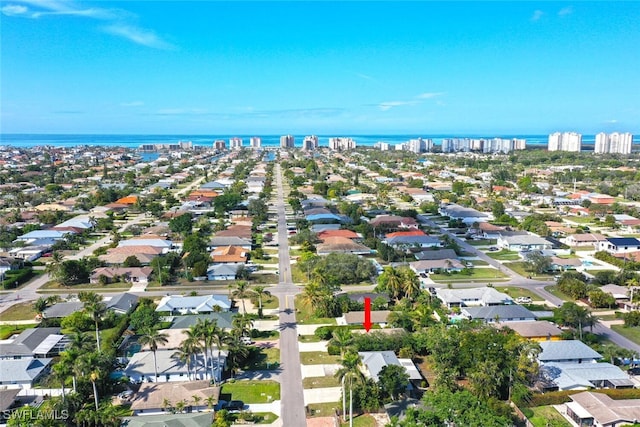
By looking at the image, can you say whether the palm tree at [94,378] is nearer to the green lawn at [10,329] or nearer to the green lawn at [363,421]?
the green lawn at [363,421]

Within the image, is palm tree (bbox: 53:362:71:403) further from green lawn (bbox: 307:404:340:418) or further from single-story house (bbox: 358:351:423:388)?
single-story house (bbox: 358:351:423:388)

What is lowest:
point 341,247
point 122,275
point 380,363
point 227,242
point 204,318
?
point 122,275

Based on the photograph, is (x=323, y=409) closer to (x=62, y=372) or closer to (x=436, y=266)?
(x=62, y=372)

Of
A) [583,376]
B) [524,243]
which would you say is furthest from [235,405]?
[524,243]

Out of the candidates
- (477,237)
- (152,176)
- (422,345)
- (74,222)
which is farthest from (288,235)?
(152,176)

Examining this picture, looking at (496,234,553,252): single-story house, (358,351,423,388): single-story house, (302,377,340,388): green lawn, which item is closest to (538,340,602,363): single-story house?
(358,351,423,388): single-story house

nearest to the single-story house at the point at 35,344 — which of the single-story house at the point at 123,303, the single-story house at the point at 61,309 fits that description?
the single-story house at the point at 61,309
